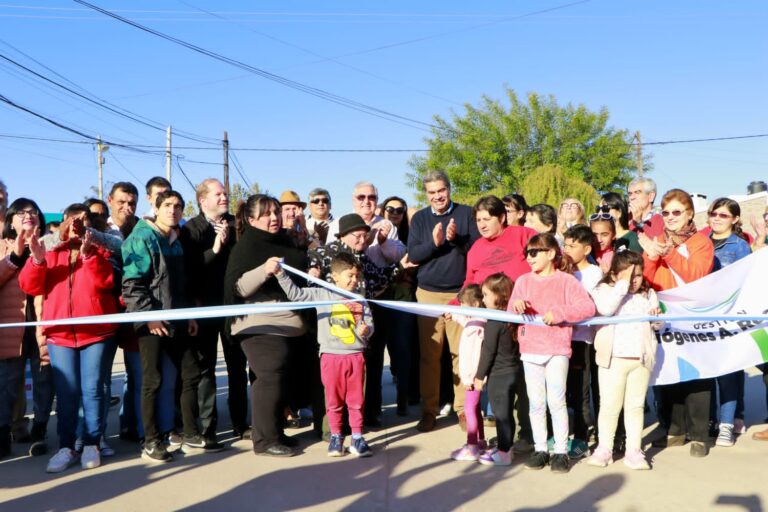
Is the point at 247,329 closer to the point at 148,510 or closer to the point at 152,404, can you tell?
the point at 152,404

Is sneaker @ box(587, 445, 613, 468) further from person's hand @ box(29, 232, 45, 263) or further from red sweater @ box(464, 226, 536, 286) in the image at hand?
person's hand @ box(29, 232, 45, 263)

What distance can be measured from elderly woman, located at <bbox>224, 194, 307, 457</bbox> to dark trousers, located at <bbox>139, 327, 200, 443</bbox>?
45 centimetres

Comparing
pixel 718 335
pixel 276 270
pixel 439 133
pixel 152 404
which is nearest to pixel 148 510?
pixel 152 404

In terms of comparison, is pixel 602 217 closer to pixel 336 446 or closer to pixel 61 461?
pixel 336 446

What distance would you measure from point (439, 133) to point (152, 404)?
117 ft

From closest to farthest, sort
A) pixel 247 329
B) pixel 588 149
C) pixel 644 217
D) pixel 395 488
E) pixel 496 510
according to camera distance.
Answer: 1. pixel 496 510
2. pixel 395 488
3. pixel 247 329
4. pixel 644 217
5. pixel 588 149

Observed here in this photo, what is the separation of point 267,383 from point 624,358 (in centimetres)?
271

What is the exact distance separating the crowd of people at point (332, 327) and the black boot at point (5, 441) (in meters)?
0.02

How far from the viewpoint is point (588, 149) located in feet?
126

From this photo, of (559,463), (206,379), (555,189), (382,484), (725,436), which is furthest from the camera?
(555,189)

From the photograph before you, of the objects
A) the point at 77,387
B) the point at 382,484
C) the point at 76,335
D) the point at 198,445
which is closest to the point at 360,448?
the point at 382,484

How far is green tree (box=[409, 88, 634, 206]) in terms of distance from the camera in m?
38.1

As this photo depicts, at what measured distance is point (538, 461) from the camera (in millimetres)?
5098

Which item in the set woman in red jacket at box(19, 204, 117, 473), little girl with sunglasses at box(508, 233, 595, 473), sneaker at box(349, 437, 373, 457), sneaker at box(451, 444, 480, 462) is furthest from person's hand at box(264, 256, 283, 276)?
sneaker at box(451, 444, 480, 462)
